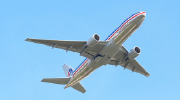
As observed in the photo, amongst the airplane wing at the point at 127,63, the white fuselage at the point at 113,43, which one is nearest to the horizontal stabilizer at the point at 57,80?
the white fuselage at the point at 113,43

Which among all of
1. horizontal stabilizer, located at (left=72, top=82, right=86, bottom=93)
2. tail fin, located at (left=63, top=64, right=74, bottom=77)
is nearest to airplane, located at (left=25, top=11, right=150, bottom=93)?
horizontal stabilizer, located at (left=72, top=82, right=86, bottom=93)

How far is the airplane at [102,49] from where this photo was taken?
3541 centimetres

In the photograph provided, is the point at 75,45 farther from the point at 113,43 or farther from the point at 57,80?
the point at 57,80

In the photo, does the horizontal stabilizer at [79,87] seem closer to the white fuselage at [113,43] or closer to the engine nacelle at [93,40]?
the white fuselage at [113,43]

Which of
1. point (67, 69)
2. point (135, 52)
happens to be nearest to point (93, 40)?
point (135, 52)

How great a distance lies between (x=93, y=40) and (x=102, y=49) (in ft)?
11.4

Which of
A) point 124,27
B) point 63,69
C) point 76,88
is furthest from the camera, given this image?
point 63,69

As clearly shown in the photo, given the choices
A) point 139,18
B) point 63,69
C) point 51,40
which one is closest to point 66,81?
point 63,69

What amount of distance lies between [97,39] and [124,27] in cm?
435

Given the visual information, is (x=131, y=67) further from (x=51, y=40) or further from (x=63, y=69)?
(x=51, y=40)

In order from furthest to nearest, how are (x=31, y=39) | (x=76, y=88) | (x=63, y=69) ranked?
1. (x=63, y=69)
2. (x=76, y=88)
3. (x=31, y=39)

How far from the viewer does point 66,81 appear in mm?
44219

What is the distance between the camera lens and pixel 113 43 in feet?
120

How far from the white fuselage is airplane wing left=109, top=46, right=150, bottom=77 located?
144 inches
